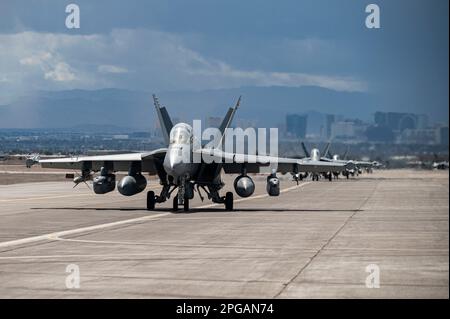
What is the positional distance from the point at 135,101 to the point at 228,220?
142 feet

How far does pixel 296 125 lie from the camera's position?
4484 centimetres

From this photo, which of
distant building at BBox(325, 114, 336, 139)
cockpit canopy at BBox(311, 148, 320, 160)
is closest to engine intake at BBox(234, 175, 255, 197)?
distant building at BBox(325, 114, 336, 139)

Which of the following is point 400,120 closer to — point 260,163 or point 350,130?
point 350,130

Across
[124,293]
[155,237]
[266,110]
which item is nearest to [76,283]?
[124,293]

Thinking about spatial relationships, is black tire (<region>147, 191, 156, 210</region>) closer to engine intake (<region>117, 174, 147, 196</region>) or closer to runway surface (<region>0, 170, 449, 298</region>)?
engine intake (<region>117, 174, 147, 196</region>)

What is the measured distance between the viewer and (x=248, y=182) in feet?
130

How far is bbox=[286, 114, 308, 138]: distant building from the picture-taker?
4319 centimetres

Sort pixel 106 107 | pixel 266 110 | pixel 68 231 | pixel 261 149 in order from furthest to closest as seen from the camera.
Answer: pixel 106 107
pixel 266 110
pixel 261 149
pixel 68 231

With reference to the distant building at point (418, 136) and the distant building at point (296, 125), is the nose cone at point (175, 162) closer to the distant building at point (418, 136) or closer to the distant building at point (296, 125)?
the distant building at point (296, 125)

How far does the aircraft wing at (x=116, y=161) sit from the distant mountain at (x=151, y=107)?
8.17 metres

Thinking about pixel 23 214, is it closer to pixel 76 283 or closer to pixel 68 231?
pixel 68 231

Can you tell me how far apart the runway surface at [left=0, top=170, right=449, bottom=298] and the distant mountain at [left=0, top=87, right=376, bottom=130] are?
14.5ft

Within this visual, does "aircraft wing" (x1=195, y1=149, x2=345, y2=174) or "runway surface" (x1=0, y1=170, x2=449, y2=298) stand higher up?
"aircraft wing" (x1=195, y1=149, x2=345, y2=174)

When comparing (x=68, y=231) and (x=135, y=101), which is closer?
(x=68, y=231)
